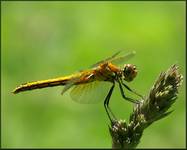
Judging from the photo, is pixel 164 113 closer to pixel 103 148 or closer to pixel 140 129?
pixel 140 129

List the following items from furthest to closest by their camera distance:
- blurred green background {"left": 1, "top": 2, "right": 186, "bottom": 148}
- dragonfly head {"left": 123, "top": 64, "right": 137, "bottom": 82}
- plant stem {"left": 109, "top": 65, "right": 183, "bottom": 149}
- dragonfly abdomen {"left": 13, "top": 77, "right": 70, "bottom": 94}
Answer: blurred green background {"left": 1, "top": 2, "right": 186, "bottom": 148}
dragonfly abdomen {"left": 13, "top": 77, "right": 70, "bottom": 94}
dragonfly head {"left": 123, "top": 64, "right": 137, "bottom": 82}
plant stem {"left": 109, "top": 65, "right": 183, "bottom": 149}

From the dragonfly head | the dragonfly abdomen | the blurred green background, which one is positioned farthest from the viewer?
the blurred green background

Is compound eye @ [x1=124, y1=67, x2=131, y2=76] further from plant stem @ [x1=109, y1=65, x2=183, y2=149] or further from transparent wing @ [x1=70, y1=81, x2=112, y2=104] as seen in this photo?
plant stem @ [x1=109, y1=65, x2=183, y2=149]

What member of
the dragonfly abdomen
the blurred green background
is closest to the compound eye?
the dragonfly abdomen

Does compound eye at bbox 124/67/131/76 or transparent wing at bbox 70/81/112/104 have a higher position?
compound eye at bbox 124/67/131/76

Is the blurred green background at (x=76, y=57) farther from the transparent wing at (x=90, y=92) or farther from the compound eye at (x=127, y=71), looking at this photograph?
the compound eye at (x=127, y=71)

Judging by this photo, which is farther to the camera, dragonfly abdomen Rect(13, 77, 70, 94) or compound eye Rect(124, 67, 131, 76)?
dragonfly abdomen Rect(13, 77, 70, 94)
